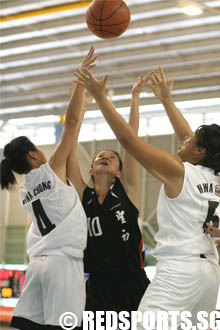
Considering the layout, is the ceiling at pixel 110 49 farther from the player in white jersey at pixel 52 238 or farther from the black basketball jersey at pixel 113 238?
the black basketball jersey at pixel 113 238

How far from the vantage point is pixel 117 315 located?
3.67 metres

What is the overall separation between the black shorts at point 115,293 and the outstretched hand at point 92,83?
142cm

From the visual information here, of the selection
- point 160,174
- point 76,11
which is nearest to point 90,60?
point 160,174

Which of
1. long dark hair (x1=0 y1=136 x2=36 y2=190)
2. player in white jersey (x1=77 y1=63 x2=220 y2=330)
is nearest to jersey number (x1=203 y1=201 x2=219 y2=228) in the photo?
player in white jersey (x1=77 y1=63 x2=220 y2=330)

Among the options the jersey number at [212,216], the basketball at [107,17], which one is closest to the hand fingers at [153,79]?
the basketball at [107,17]

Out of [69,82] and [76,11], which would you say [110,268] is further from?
[69,82]

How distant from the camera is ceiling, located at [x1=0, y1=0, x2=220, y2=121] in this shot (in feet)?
30.9

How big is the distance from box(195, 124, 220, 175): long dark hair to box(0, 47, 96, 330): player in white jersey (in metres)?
0.99

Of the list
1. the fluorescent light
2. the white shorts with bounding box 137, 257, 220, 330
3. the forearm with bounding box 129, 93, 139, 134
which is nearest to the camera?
the white shorts with bounding box 137, 257, 220, 330

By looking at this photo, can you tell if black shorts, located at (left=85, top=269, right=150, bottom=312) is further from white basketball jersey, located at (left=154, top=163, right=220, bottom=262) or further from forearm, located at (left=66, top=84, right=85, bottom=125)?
forearm, located at (left=66, top=84, right=85, bottom=125)

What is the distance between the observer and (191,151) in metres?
3.17

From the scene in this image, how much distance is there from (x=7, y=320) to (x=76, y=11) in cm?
612

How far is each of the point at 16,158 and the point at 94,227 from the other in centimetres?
77

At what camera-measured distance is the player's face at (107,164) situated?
390cm
